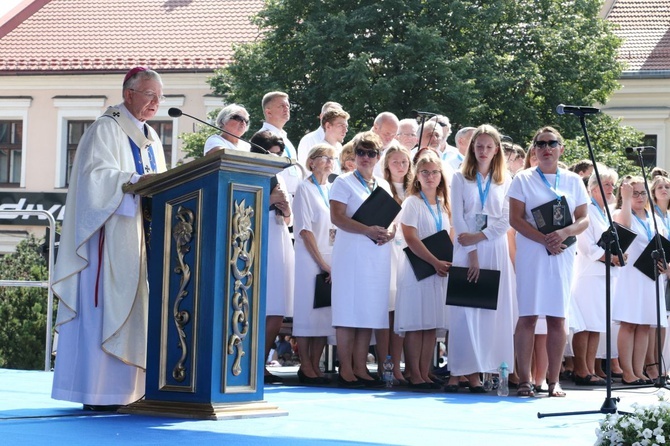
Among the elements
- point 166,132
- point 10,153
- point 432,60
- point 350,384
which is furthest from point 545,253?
point 10,153

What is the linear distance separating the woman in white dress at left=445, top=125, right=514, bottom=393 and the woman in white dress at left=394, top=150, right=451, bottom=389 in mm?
224

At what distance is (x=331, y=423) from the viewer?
7.25 meters

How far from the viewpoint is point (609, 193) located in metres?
12.4

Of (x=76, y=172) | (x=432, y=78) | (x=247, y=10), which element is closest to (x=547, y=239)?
(x=76, y=172)

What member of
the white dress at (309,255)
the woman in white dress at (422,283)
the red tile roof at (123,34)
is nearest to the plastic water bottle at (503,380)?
the woman in white dress at (422,283)

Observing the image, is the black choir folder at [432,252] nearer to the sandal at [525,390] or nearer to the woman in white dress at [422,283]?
the woman in white dress at [422,283]

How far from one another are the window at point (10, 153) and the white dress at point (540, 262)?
1263 inches

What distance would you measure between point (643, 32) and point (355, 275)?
29.2 m

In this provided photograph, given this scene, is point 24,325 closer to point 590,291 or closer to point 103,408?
point 590,291

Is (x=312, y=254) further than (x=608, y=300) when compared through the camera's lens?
Yes

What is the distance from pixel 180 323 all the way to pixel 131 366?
77 centimetres

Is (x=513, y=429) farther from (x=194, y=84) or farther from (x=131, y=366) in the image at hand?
(x=194, y=84)

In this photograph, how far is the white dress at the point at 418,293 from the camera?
34.9ft

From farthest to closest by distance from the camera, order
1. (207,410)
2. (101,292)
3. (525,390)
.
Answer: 1. (525,390)
2. (101,292)
3. (207,410)
